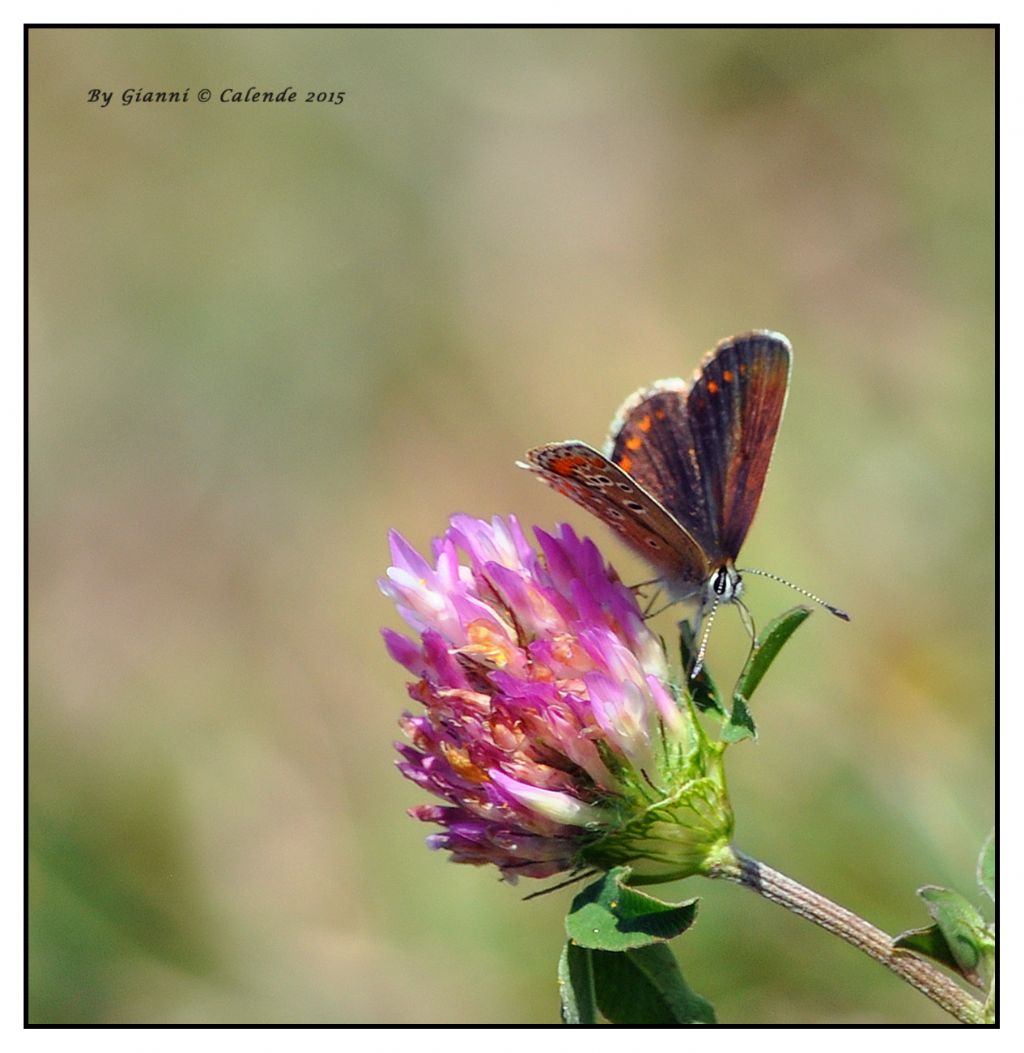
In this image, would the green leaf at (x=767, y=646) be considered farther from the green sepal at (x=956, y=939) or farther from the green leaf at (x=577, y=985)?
the green leaf at (x=577, y=985)

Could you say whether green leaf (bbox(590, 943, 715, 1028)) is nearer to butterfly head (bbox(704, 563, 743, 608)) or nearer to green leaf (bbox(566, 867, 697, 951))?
green leaf (bbox(566, 867, 697, 951))

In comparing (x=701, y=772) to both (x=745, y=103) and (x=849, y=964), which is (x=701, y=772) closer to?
(x=849, y=964)

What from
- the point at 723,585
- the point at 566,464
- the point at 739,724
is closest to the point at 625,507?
the point at 566,464

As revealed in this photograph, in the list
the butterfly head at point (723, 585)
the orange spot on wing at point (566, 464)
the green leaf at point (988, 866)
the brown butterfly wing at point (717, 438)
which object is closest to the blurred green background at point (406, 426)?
the green leaf at point (988, 866)

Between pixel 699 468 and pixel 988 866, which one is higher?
pixel 699 468

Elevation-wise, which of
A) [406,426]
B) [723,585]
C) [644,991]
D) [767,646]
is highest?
[406,426]

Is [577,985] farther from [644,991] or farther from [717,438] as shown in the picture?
[717,438]

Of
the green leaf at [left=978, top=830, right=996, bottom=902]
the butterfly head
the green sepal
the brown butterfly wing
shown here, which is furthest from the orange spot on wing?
the green leaf at [left=978, top=830, right=996, bottom=902]
